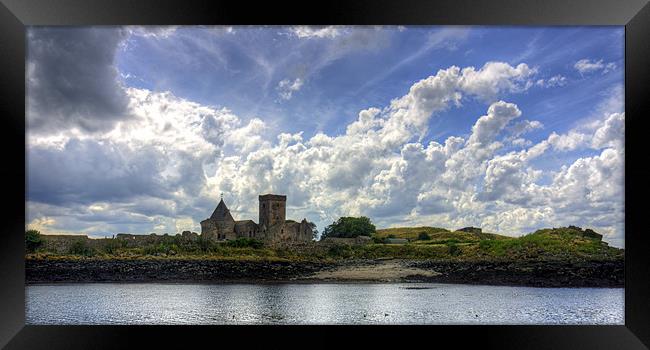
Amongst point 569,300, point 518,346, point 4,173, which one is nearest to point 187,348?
point 4,173

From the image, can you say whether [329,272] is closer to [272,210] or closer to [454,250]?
[454,250]

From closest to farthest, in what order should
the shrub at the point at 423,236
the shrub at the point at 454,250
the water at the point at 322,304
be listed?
the water at the point at 322,304 → the shrub at the point at 454,250 → the shrub at the point at 423,236

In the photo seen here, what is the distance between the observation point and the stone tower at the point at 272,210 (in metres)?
28.0

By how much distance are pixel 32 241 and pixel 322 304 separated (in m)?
14.7

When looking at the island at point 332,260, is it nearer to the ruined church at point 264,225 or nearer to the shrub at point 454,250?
the shrub at point 454,250

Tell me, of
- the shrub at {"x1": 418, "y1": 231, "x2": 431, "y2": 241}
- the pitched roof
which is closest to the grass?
the shrub at {"x1": 418, "y1": 231, "x2": 431, "y2": 241}

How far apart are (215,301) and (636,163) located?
1072cm

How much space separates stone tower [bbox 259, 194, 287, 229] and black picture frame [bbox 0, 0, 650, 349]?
22.1m

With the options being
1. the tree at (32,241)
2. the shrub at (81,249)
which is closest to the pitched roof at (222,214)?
the shrub at (81,249)
